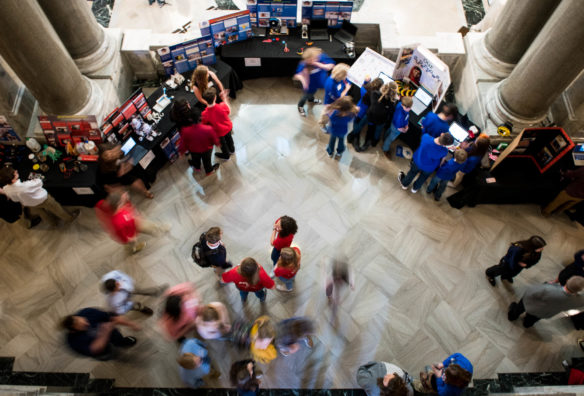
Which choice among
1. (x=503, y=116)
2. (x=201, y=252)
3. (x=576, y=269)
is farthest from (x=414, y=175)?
(x=201, y=252)

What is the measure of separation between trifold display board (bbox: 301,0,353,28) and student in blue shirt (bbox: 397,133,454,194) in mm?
2920

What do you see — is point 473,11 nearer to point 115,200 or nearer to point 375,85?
point 375,85

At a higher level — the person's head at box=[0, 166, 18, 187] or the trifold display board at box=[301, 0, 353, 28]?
the trifold display board at box=[301, 0, 353, 28]

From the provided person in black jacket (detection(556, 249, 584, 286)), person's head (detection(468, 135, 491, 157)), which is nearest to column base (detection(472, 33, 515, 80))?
person's head (detection(468, 135, 491, 157))

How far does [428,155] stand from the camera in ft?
17.1

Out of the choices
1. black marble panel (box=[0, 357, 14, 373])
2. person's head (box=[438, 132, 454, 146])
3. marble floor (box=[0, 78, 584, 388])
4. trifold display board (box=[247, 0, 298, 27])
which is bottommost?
black marble panel (box=[0, 357, 14, 373])

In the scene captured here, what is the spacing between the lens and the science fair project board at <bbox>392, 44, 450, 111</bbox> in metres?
5.56

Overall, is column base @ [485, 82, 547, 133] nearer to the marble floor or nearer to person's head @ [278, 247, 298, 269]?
the marble floor

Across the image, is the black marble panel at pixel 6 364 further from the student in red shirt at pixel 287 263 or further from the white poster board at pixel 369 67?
the white poster board at pixel 369 67

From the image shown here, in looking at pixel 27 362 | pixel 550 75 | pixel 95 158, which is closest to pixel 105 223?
pixel 95 158

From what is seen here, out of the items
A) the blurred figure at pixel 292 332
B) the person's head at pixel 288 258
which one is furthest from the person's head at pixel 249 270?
the blurred figure at pixel 292 332

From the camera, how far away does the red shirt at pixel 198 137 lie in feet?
17.1

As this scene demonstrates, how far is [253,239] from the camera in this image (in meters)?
5.48

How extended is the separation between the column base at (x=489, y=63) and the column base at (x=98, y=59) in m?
6.07
